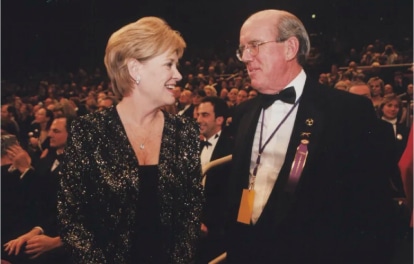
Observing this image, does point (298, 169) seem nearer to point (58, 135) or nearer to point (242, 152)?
point (242, 152)

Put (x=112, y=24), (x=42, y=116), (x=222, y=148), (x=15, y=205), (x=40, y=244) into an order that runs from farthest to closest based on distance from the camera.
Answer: (x=42, y=116), (x=222, y=148), (x=15, y=205), (x=112, y=24), (x=40, y=244)

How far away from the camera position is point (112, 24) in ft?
7.58

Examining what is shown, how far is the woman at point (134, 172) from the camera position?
5.53ft

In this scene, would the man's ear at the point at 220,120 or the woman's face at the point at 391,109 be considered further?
the woman's face at the point at 391,109

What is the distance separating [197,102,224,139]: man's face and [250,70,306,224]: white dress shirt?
7.69 ft

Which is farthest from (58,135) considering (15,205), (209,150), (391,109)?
(391,109)

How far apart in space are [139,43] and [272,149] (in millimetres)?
633

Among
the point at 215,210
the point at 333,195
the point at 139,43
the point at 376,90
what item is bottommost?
the point at 376,90

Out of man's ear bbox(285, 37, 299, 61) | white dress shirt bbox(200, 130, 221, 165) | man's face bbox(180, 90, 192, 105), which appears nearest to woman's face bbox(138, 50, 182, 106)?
man's ear bbox(285, 37, 299, 61)

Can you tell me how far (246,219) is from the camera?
6.13 feet

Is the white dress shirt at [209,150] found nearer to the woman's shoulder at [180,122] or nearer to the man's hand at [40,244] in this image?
the man's hand at [40,244]

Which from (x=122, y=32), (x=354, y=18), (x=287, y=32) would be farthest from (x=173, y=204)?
(x=354, y=18)

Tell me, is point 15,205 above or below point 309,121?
below

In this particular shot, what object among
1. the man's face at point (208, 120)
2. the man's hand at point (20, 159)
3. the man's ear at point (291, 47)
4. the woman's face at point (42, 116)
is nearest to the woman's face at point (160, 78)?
the man's ear at point (291, 47)
